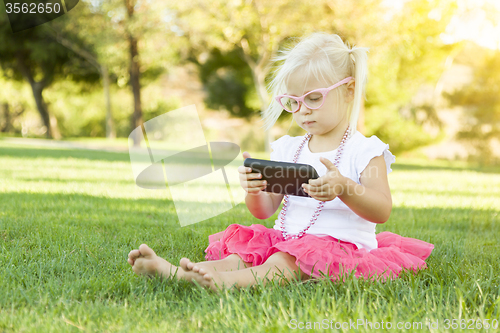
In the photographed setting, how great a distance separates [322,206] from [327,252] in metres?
0.25

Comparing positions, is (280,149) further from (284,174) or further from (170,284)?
(170,284)

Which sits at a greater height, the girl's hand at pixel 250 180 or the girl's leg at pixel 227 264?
the girl's hand at pixel 250 180

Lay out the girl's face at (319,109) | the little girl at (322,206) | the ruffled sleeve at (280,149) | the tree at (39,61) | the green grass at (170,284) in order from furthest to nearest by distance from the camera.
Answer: the tree at (39,61)
the ruffled sleeve at (280,149)
the girl's face at (319,109)
the little girl at (322,206)
the green grass at (170,284)

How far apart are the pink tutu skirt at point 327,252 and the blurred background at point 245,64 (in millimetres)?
9080

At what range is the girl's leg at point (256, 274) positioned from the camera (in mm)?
1770

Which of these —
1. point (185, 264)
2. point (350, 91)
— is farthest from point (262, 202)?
point (350, 91)

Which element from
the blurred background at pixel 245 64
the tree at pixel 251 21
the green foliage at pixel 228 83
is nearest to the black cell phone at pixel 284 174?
the blurred background at pixel 245 64

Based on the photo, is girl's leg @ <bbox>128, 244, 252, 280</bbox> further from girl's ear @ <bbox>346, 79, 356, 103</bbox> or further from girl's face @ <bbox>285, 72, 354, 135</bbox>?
girl's ear @ <bbox>346, 79, 356, 103</bbox>

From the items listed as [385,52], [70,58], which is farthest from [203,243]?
[70,58]

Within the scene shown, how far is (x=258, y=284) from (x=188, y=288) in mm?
282

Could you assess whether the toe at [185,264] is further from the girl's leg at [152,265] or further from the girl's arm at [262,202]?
the girl's arm at [262,202]

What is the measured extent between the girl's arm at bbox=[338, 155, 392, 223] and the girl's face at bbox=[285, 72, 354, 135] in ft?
0.91

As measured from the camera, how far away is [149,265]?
6.05 ft

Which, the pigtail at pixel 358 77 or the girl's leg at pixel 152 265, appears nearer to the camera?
the girl's leg at pixel 152 265
